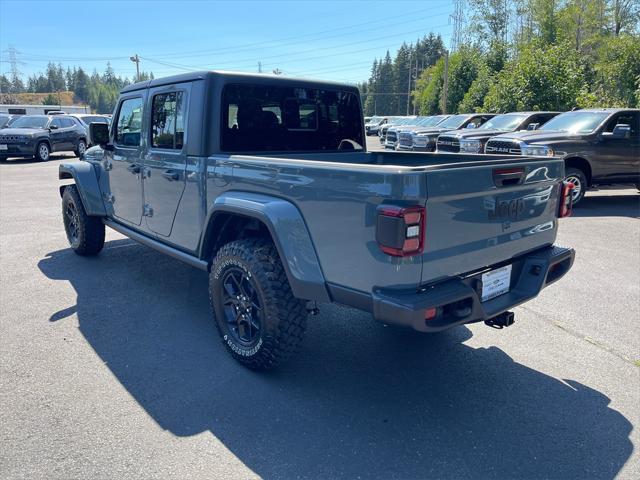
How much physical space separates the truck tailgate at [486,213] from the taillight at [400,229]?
0.09 metres

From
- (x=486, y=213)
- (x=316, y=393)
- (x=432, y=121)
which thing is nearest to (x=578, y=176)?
(x=486, y=213)

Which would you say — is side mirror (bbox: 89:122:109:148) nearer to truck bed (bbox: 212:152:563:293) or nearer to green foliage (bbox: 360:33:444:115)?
truck bed (bbox: 212:152:563:293)

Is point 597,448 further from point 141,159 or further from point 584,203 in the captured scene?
point 584,203

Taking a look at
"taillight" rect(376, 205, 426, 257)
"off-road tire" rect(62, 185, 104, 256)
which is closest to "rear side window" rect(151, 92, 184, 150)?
"off-road tire" rect(62, 185, 104, 256)

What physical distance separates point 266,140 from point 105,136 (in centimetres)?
215

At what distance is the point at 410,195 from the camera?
101 inches

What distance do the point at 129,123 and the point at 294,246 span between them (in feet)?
9.66

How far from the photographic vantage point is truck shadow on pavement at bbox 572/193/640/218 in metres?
9.59

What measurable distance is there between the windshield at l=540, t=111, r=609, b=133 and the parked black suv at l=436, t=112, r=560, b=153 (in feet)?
3.16

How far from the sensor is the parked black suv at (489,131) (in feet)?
40.7

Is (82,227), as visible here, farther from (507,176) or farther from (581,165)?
(581,165)

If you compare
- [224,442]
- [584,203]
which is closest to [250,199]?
[224,442]

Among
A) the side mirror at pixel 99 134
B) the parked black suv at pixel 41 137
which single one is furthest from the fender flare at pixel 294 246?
Answer: the parked black suv at pixel 41 137

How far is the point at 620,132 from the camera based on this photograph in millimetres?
9703
